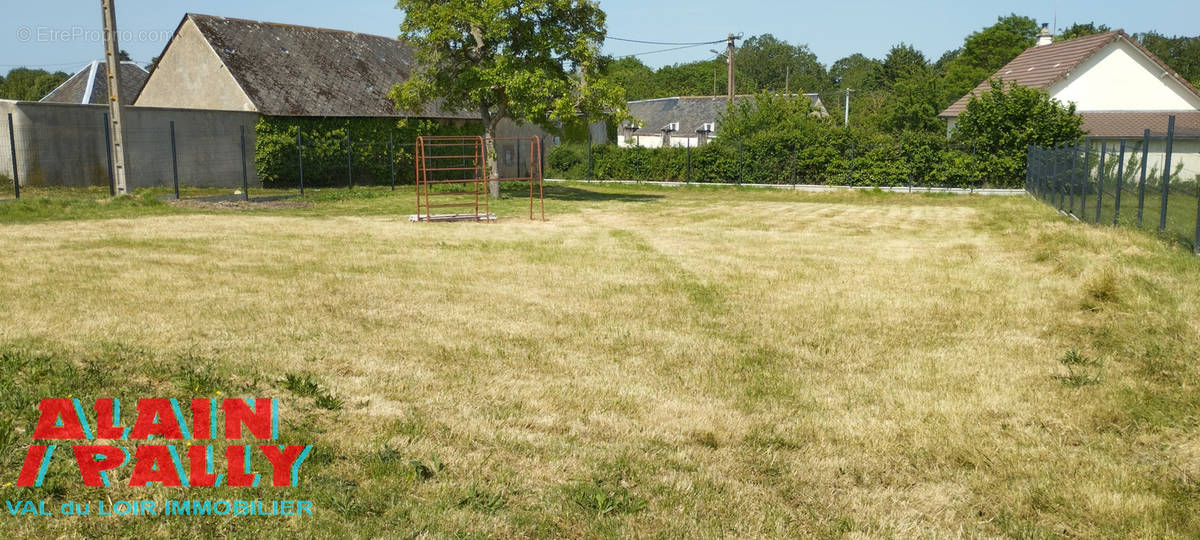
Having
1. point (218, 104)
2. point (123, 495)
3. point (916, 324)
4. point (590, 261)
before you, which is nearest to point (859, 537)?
point (123, 495)

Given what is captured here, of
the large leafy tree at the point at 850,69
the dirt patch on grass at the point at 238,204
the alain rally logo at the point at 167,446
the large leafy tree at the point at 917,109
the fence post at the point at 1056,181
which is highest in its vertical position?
the large leafy tree at the point at 850,69

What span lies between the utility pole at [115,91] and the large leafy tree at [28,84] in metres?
52.2

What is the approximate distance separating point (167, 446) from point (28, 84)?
3732 inches

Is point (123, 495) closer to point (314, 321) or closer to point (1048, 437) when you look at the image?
point (314, 321)

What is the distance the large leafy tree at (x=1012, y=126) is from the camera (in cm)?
2712

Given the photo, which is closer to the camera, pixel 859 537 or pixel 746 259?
pixel 859 537

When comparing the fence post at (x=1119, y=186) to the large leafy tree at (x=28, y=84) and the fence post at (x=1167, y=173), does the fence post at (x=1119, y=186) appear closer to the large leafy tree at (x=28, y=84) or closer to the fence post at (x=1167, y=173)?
the fence post at (x=1167, y=173)

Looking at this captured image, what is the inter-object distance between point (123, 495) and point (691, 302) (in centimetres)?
599

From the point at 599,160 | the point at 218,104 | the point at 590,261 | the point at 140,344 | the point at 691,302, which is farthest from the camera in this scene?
the point at 599,160

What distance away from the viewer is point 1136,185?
13.8 metres

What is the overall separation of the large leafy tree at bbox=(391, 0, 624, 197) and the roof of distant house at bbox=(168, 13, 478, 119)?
3262 millimetres

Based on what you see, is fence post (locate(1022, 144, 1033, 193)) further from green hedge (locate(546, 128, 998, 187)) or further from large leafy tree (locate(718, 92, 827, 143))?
large leafy tree (locate(718, 92, 827, 143))

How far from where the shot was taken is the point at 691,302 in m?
8.90

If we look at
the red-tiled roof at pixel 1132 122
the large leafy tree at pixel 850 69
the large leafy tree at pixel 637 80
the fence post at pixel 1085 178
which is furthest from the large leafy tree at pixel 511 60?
the large leafy tree at pixel 850 69
